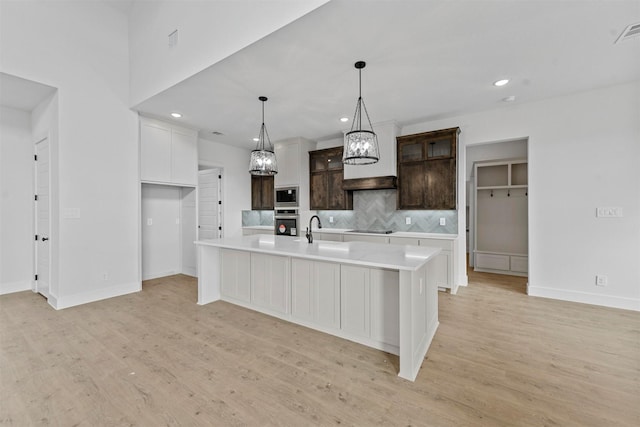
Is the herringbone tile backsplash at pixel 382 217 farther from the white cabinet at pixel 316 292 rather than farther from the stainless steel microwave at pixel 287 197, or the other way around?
the white cabinet at pixel 316 292

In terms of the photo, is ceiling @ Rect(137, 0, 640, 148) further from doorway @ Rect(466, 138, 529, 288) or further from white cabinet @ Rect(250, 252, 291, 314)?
white cabinet @ Rect(250, 252, 291, 314)

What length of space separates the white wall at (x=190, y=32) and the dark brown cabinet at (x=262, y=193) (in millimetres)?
2921

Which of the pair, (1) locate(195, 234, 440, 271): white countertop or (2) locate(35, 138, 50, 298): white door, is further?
(2) locate(35, 138, 50, 298): white door

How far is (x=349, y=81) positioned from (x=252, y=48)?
1.16 m

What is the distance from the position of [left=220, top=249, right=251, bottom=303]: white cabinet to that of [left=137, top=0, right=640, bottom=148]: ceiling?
2088mm

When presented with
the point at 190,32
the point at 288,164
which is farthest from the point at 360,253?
the point at 288,164

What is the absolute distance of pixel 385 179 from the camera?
461 cm

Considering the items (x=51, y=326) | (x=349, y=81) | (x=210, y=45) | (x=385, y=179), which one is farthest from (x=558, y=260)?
(x=51, y=326)

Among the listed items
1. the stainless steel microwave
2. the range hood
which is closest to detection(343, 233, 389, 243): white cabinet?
the range hood

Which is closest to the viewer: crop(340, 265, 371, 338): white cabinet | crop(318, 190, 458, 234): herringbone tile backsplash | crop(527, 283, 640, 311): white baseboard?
crop(340, 265, 371, 338): white cabinet

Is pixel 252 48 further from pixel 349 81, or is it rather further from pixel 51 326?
pixel 51 326

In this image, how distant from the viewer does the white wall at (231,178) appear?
5.76m

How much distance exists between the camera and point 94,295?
3.80m

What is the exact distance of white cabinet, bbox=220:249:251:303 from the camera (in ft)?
11.1
